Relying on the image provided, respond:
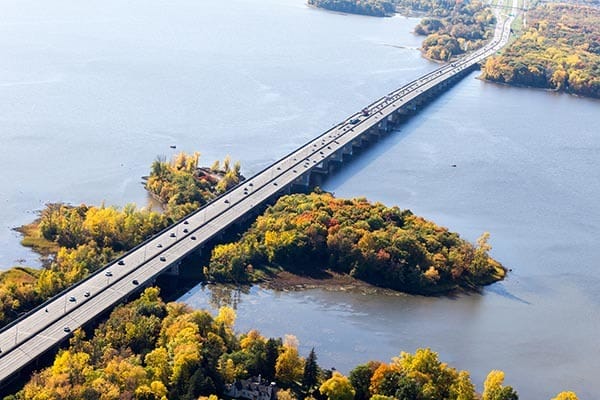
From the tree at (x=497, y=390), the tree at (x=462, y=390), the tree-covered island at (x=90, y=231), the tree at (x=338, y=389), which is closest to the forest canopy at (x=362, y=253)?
the tree-covered island at (x=90, y=231)

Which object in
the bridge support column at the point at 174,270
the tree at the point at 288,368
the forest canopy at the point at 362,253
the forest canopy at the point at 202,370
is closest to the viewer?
the forest canopy at the point at 202,370

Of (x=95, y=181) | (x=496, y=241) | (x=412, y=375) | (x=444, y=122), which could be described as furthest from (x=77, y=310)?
(x=444, y=122)

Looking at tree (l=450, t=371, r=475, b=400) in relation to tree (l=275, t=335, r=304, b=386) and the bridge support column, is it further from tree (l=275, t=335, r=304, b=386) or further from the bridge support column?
the bridge support column

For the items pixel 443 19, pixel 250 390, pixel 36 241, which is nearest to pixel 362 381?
pixel 250 390

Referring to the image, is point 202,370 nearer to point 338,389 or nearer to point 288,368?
point 288,368

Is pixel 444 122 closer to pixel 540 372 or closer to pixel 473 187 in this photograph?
pixel 473 187

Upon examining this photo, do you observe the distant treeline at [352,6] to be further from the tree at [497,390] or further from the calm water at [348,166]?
the tree at [497,390]

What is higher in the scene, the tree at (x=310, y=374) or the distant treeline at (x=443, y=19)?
the distant treeline at (x=443, y=19)
